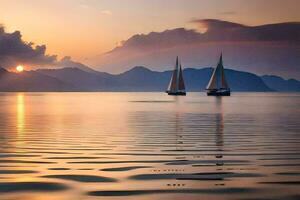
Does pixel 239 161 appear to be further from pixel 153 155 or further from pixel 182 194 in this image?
pixel 182 194

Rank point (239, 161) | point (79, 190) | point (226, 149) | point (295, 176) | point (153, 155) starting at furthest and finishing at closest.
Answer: point (226, 149), point (153, 155), point (239, 161), point (295, 176), point (79, 190)

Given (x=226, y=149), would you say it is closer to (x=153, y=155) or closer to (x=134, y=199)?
(x=153, y=155)

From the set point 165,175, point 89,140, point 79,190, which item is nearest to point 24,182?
point 79,190

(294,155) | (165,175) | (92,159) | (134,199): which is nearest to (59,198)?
(134,199)

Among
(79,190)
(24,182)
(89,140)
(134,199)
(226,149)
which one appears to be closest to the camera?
(134,199)

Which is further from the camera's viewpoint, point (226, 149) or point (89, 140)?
point (89, 140)

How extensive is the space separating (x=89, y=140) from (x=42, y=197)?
20.0 meters

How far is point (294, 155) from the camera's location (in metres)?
25.6

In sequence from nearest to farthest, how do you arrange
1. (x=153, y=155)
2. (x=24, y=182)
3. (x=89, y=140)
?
1. (x=24, y=182)
2. (x=153, y=155)
3. (x=89, y=140)

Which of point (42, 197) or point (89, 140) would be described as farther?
point (89, 140)

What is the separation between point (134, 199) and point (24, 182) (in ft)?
16.0

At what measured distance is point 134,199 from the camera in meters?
14.1

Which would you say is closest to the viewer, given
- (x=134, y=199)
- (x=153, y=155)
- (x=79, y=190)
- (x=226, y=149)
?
(x=134, y=199)

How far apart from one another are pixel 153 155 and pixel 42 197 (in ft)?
37.1
